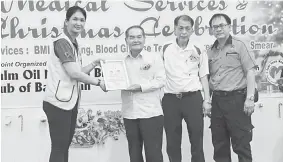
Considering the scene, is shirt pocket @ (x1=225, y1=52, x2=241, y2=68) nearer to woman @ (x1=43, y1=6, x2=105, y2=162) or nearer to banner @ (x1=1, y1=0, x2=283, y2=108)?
banner @ (x1=1, y1=0, x2=283, y2=108)

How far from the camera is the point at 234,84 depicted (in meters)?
2.63

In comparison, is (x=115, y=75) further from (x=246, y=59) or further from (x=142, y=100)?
(x=246, y=59)

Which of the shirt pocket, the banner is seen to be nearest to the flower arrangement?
the banner

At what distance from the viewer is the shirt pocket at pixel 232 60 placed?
104 inches

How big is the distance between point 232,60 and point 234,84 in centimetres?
20

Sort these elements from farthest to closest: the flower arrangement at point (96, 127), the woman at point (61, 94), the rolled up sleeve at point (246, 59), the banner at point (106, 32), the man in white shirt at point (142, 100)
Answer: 1. the flower arrangement at point (96, 127)
2. the banner at point (106, 32)
3. the rolled up sleeve at point (246, 59)
4. the man in white shirt at point (142, 100)
5. the woman at point (61, 94)

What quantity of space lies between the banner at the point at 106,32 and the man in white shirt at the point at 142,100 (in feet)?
2.39

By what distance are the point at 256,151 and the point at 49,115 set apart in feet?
7.51

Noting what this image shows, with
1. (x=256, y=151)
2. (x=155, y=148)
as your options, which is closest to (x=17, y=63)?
(x=155, y=148)

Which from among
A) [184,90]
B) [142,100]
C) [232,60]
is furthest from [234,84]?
[142,100]

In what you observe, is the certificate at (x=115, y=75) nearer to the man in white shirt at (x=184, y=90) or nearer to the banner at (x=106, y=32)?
the man in white shirt at (x=184, y=90)

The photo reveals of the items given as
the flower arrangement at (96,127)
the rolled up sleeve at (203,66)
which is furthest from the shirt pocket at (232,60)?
the flower arrangement at (96,127)

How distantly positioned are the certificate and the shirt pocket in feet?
2.86

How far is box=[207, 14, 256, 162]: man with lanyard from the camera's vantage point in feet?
8.57
